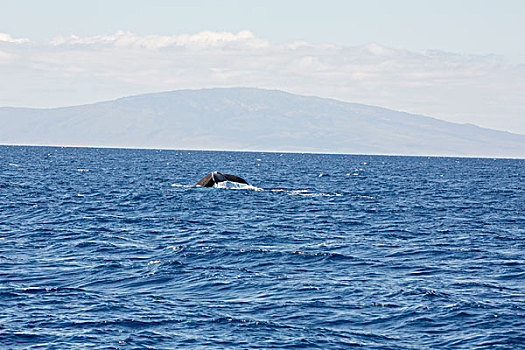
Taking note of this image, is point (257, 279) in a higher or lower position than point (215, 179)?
lower

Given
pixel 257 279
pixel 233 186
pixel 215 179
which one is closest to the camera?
pixel 257 279

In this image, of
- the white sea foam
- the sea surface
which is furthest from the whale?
the sea surface

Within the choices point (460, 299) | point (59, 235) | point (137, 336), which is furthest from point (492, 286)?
point (59, 235)

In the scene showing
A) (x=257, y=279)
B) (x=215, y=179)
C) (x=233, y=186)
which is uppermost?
(x=215, y=179)

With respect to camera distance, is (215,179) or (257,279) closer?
(257,279)

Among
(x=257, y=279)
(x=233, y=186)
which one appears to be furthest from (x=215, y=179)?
(x=257, y=279)

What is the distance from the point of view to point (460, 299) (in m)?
20.0

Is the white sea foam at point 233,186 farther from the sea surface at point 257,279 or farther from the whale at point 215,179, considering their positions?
the sea surface at point 257,279

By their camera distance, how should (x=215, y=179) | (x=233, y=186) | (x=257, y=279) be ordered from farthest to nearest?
(x=215, y=179) → (x=233, y=186) → (x=257, y=279)

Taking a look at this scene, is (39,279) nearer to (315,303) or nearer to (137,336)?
(137,336)

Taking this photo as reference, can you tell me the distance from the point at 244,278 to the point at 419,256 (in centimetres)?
791

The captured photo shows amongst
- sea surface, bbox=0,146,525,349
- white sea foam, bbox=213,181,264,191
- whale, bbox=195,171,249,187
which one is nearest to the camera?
sea surface, bbox=0,146,525,349

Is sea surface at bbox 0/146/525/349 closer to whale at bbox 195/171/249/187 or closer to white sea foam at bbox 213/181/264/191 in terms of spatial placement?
white sea foam at bbox 213/181/264/191

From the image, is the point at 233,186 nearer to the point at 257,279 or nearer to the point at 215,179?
the point at 215,179
